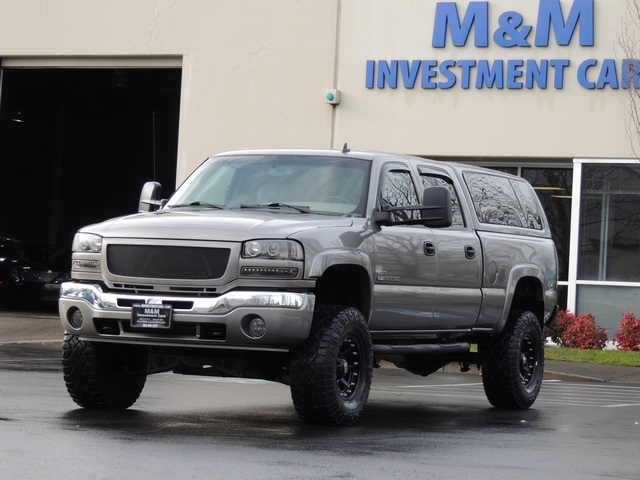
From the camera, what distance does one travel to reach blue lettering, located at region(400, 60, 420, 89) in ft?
78.2

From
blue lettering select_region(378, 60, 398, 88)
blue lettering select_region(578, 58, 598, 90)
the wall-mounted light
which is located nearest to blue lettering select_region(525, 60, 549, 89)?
blue lettering select_region(578, 58, 598, 90)

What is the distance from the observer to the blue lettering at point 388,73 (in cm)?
2400

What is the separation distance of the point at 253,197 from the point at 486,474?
155 inches

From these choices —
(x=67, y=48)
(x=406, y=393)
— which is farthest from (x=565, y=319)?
(x=67, y=48)

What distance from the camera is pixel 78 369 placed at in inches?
402

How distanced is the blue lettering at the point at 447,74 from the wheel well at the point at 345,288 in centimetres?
1367

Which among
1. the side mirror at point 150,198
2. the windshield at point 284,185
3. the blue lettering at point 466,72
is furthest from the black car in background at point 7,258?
the windshield at point 284,185

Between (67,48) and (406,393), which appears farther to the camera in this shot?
(67,48)

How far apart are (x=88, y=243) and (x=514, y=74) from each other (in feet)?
47.4

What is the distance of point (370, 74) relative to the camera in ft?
79.2

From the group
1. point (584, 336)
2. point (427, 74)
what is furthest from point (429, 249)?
point (427, 74)

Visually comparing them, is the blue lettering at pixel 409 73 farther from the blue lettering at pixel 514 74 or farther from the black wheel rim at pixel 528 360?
the black wheel rim at pixel 528 360

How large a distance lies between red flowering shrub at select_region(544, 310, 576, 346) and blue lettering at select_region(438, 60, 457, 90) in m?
4.54

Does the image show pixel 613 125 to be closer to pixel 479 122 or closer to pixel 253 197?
pixel 479 122
